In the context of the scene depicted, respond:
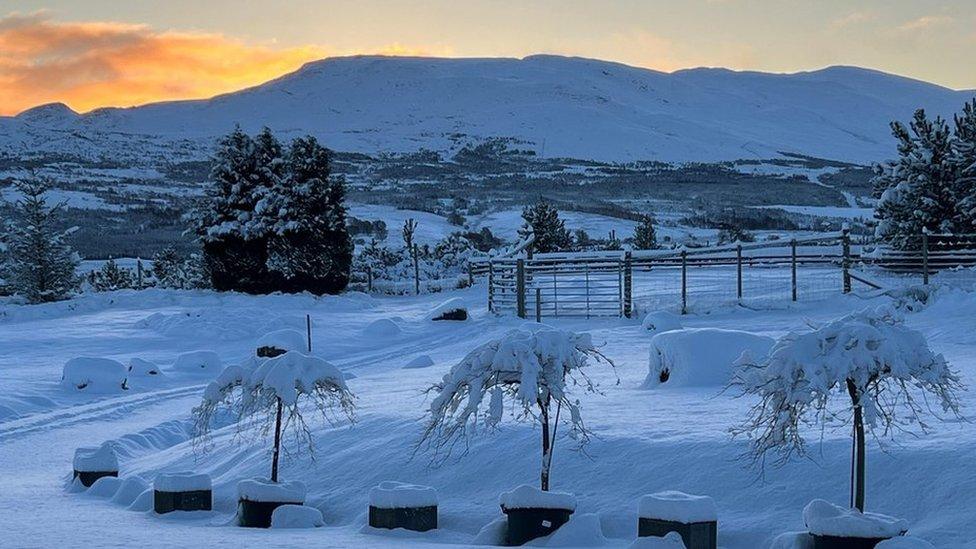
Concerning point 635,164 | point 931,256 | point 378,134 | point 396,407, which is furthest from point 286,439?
point 378,134

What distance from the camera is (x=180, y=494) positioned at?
36.6 feet

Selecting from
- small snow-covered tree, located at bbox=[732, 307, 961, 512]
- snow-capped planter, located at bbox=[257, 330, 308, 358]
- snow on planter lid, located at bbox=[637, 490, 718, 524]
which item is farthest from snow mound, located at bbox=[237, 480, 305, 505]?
snow-capped planter, located at bbox=[257, 330, 308, 358]

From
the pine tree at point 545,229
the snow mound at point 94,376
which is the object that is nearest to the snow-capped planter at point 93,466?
the snow mound at point 94,376

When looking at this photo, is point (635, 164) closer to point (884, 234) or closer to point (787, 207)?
point (787, 207)

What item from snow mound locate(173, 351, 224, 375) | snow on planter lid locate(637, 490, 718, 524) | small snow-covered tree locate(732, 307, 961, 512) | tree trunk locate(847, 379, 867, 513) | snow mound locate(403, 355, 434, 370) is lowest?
snow mound locate(173, 351, 224, 375)

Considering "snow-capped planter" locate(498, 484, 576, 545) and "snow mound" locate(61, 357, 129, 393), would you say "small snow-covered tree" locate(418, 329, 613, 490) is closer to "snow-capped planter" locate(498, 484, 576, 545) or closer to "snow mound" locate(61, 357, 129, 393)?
"snow-capped planter" locate(498, 484, 576, 545)

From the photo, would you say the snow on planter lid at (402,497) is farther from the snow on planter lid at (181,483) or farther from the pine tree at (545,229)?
the pine tree at (545,229)

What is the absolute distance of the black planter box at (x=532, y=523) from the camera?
30.5 feet

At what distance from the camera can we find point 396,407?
14562 millimetres

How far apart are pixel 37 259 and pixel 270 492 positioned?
2995 cm

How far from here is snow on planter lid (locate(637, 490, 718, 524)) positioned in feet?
27.9

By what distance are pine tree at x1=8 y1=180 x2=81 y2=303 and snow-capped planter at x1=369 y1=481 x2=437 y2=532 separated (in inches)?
1202

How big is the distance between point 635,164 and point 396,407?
12326cm

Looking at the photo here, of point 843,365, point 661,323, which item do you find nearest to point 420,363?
point 661,323
